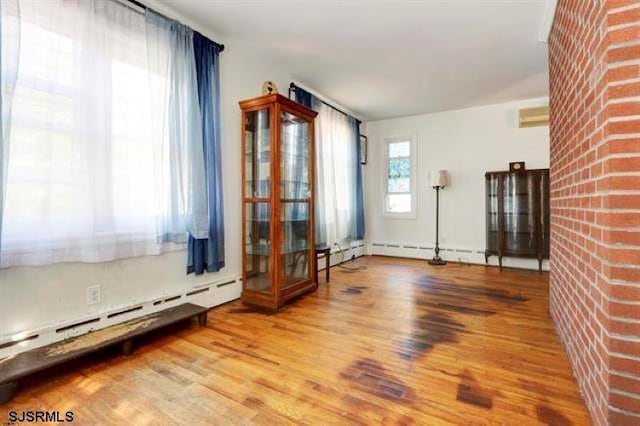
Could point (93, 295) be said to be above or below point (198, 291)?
above

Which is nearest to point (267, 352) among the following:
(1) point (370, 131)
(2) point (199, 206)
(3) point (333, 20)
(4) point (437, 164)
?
(2) point (199, 206)

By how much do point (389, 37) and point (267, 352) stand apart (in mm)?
2972

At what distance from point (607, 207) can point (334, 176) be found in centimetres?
372

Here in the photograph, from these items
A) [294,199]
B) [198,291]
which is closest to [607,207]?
[294,199]

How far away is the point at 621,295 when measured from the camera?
3.96ft

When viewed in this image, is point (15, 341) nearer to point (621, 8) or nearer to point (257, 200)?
point (257, 200)

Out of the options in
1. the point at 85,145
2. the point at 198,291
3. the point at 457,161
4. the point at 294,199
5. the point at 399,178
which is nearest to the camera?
the point at 85,145

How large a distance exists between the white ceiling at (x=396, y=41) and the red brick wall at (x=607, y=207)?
113 cm

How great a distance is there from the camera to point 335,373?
184 cm

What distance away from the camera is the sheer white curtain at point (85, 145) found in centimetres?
181

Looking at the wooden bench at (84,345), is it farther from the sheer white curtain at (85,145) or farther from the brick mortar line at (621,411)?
the brick mortar line at (621,411)

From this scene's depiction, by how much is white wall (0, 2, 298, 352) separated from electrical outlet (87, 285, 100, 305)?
28 mm

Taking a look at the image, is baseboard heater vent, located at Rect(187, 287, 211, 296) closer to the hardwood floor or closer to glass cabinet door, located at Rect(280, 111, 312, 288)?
the hardwood floor

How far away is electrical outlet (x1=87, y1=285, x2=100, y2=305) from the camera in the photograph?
2.12 m
